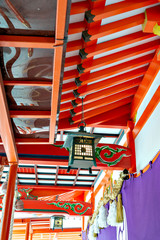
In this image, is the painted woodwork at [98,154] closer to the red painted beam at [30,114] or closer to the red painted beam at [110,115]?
the red painted beam at [110,115]

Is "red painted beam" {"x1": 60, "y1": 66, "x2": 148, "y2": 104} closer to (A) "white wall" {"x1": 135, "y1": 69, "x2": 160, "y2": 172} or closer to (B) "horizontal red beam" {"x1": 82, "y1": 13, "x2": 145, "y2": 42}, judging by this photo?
(A) "white wall" {"x1": 135, "y1": 69, "x2": 160, "y2": 172}

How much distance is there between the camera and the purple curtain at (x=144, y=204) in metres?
3.20

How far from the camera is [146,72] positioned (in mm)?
4188

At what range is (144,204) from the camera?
358 centimetres

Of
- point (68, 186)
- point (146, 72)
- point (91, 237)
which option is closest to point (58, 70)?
point (146, 72)

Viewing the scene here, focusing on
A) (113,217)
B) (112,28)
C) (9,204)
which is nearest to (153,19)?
(112,28)

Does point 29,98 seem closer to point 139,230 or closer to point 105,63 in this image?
point 105,63

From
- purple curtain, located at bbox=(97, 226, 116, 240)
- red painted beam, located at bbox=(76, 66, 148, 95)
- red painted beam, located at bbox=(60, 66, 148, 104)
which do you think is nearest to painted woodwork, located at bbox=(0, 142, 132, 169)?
red painted beam, located at bbox=(60, 66, 148, 104)

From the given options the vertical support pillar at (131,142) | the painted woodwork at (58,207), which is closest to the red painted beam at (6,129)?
the vertical support pillar at (131,142)

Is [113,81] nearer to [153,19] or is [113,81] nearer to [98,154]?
[153,19]

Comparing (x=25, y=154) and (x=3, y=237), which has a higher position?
(x=25, y=154)

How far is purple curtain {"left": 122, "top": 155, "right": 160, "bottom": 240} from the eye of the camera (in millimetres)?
3196

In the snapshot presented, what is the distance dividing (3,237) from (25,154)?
1.56m

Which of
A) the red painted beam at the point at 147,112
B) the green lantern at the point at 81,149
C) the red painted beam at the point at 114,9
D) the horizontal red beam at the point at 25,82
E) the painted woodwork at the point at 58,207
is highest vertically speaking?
the red painted beam at the point at 114,9
